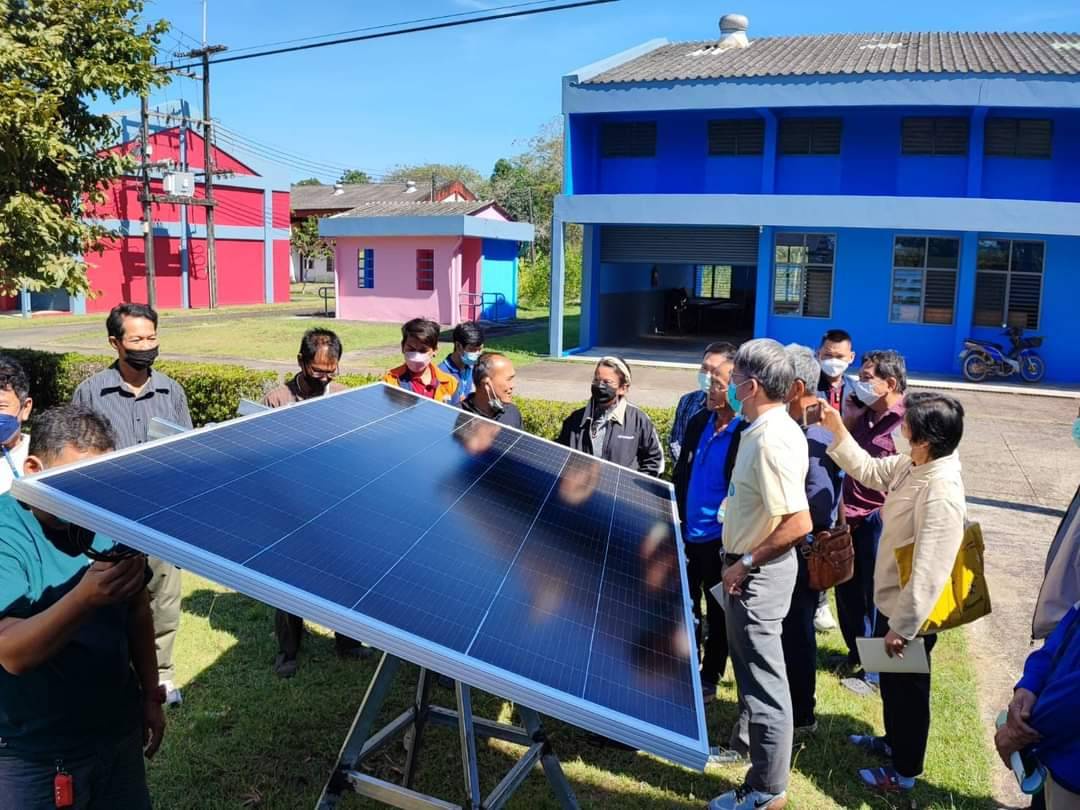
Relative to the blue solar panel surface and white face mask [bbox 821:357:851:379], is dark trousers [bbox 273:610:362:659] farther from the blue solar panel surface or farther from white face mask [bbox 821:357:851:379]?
white face mask [bbox 821:357:851:379]

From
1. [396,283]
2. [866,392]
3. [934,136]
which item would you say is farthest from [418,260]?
[866,392]

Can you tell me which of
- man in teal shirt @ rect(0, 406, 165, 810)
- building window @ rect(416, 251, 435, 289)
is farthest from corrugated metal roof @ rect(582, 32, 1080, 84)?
man in teal shirt @ rect(0, 406, 165, 810)

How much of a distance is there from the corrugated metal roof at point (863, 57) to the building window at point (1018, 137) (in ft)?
3.65

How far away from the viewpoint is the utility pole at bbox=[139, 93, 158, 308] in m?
30.4

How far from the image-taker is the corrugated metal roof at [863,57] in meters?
17.5

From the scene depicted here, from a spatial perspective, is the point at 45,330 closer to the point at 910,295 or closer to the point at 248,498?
the point at 910,295

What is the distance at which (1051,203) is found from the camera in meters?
16.3

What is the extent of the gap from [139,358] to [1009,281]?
59.6 feet

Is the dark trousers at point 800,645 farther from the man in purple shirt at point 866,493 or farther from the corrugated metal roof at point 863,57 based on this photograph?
the corrugated metal roof at point 863,57

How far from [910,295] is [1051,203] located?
3267mm

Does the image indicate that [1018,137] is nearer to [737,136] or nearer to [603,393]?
[737,136]

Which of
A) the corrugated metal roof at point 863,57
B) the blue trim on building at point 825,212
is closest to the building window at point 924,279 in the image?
the blue trim on building at point 825,212

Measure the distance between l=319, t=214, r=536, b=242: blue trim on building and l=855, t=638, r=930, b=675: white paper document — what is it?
24.8m

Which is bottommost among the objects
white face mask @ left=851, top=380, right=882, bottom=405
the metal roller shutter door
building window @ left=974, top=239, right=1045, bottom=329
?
white face mask @ left=851, top=380, right=882, bottom=405
